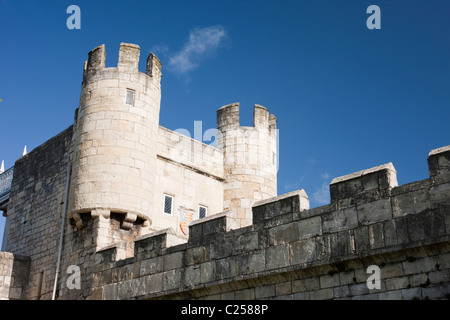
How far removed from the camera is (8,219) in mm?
→ 19203

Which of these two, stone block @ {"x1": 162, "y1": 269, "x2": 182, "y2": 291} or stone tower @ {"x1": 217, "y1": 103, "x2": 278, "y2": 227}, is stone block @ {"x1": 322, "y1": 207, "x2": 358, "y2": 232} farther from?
stone tower @ {"x1": 217, "y1": 103, "x2": 278, "y2": 227}

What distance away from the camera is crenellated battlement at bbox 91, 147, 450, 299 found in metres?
8.25

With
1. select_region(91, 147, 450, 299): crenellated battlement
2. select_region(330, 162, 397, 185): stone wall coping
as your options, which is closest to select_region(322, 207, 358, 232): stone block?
select_region(91, 147, 450, 299): crenellated battlement

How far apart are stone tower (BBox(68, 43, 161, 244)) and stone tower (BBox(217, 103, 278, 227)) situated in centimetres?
388

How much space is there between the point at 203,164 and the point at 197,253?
8069 mm

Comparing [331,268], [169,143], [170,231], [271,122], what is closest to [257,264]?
[331,268]

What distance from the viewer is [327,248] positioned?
9.23 meters

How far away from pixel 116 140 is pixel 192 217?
3.95 meters

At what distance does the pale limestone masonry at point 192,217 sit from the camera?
8.55 meters

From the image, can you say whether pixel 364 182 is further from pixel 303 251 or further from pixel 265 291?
pixel 265 291

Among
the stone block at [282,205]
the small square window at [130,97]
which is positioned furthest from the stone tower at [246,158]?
the stone block at [282,205]

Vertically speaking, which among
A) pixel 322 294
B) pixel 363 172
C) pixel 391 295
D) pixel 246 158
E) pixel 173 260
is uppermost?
pixel 246 158

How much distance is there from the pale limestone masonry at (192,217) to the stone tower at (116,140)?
35mm

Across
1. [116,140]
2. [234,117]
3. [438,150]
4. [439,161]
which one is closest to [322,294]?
[439,161]
